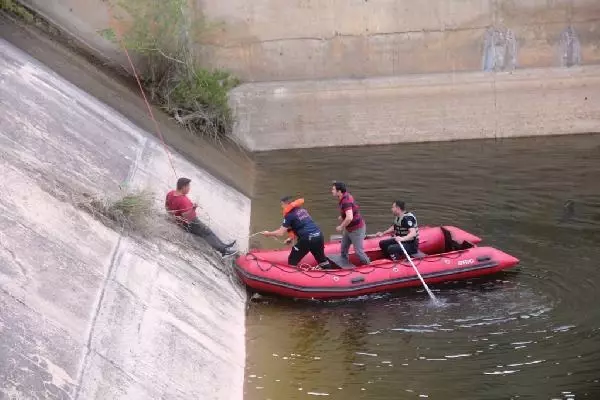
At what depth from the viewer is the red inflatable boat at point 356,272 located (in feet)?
38.2

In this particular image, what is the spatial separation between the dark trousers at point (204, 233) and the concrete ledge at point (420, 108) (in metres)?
7.55

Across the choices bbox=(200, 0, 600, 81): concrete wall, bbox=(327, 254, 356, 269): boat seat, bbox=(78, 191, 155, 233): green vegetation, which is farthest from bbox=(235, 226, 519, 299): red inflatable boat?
bbox=(200, 0, 600, 81): concrete wall

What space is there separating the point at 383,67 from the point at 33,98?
29.9ft

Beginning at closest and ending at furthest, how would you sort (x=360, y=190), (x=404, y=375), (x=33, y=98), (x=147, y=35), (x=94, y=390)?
(x=94, y=390), (x=404, y=375), (x=33, y=98), (x=360, y=190), (x=147, y=35)

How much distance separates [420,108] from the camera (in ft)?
64.6

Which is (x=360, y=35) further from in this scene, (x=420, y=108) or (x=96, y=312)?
(x=96, y=312)

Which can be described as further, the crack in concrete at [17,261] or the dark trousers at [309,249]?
the dark trousers at [309,249]

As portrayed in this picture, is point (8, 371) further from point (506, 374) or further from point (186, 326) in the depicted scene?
point (506, 374)

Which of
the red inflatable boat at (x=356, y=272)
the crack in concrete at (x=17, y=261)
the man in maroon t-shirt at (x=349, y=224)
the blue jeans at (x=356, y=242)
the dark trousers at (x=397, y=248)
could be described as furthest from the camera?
the dark trousers at (x=397, y=248)

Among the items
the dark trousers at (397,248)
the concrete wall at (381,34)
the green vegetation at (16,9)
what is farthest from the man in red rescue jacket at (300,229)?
the green vegetation at (16,9)

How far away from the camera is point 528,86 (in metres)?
19.7

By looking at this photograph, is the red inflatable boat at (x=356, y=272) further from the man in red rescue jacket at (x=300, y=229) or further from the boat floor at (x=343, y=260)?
the man in red rescue jacket at (x=300, y=229)

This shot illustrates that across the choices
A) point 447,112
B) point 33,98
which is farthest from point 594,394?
point 447,112

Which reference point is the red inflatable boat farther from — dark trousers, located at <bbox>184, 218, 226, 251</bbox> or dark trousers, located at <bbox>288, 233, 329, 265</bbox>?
dark trousers, located at <bbox>184, 218, 226, 251</bbox>
